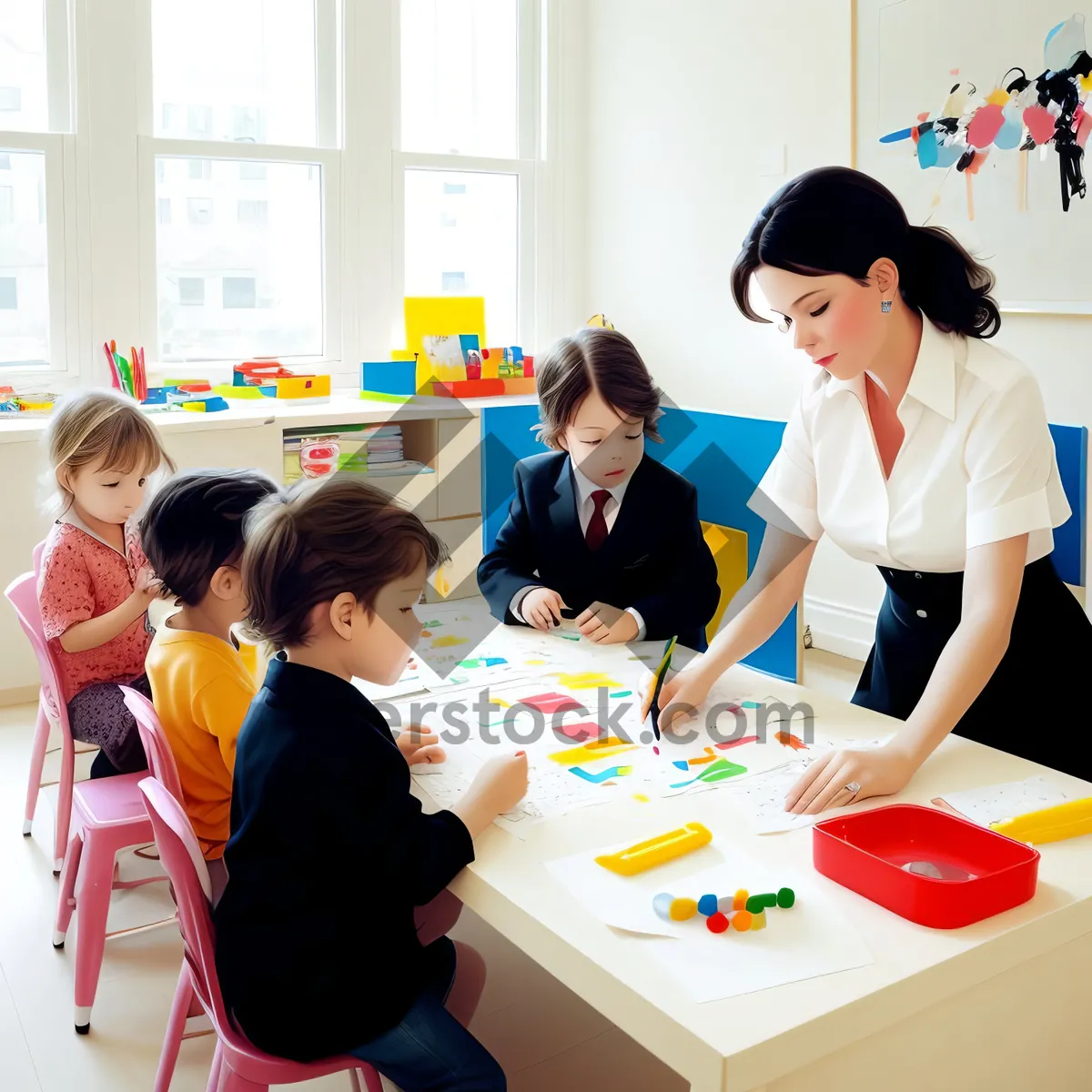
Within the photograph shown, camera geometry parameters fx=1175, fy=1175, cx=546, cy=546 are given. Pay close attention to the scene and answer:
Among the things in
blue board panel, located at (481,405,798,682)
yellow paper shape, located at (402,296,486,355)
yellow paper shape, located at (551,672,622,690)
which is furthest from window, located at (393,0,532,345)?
yellow paper shape, located at (551,672,622,690)

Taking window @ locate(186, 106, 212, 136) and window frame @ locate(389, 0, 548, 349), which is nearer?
window @ locate(186, 106, 212, 136)

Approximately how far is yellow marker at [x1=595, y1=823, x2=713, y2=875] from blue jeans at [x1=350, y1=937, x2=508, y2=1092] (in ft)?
0.92

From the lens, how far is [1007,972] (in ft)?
3.30

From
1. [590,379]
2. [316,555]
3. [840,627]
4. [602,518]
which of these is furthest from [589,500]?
[840,627]

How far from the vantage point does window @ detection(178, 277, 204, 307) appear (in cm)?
413

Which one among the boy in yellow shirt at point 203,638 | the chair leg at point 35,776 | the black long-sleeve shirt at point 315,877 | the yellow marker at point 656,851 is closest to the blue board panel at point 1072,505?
the yellow marker at point 656,851

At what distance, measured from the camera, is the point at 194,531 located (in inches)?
69.9

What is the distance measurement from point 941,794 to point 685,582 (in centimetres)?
80

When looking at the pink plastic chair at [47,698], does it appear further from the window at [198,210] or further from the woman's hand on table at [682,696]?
the window at [198,210]

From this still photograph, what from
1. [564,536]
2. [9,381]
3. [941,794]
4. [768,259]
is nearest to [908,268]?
[768,259]

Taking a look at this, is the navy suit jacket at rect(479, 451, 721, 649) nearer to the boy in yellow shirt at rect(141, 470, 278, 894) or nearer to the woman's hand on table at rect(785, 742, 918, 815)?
the boy in yellow shirt at rect(141, 470, 278, 894)

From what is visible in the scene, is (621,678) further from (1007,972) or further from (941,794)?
(1007,972)

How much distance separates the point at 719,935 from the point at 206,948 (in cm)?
59

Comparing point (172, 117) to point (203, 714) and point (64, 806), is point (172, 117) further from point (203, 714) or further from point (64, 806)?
point (203, 714)
